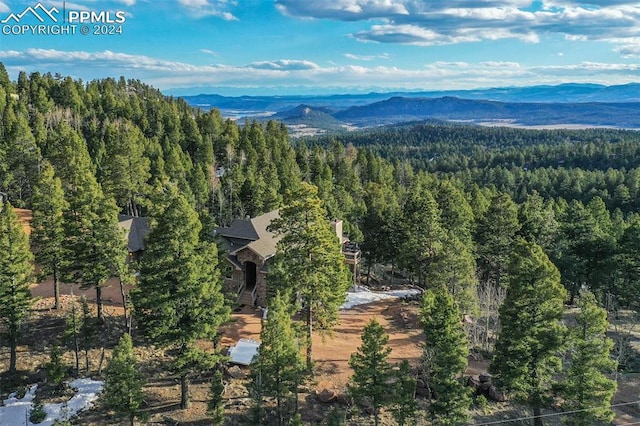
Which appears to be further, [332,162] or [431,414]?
[332,162]

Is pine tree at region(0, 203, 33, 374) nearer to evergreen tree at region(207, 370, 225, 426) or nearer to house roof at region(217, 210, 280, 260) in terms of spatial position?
evergreen tree at region(207, 370, 225, 426)

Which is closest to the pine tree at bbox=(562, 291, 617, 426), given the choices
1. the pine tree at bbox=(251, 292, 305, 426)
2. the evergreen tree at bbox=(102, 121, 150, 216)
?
the pine tree at bbox=(251, 292, 305, 426)

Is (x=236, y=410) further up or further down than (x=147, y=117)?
further down

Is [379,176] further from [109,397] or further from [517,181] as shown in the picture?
[109,397]

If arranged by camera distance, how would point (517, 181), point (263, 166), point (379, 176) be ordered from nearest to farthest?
1. point (263, 166)
2. point (379, 176)
3. point (517, 181)

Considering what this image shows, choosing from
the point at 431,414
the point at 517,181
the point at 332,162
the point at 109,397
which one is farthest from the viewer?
the point at 517,181

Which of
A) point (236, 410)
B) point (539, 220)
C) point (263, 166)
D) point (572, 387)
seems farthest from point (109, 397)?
point (263, 166)

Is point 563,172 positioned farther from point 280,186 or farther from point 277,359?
point 277,359
